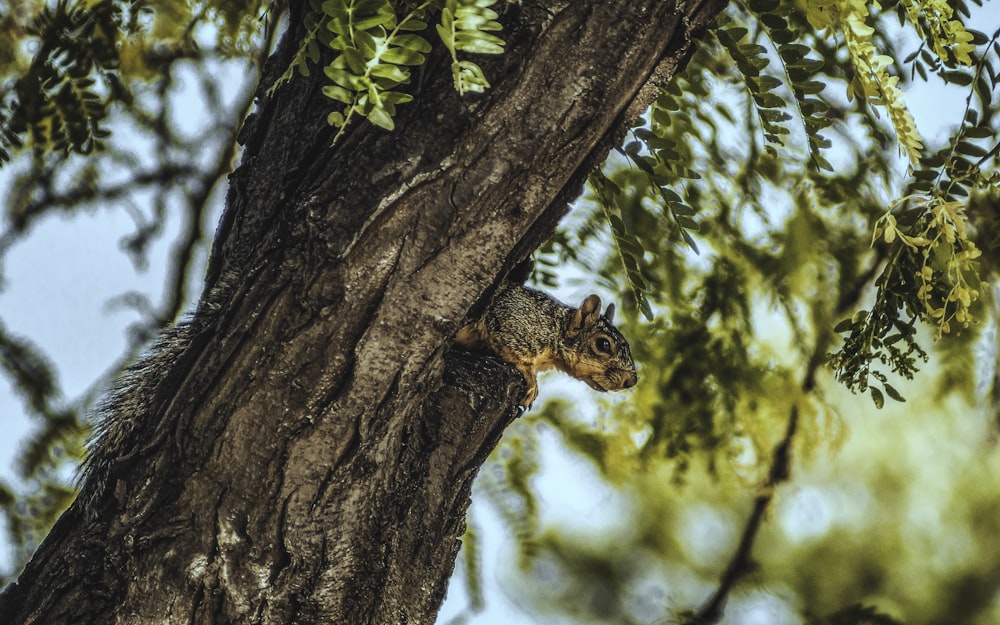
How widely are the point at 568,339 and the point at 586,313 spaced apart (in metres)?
0.06

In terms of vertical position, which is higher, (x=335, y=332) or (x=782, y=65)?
(x=782, y=65)

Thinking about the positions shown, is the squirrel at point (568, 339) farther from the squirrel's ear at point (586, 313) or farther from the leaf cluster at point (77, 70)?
the leaf cluster at point (77, 70)

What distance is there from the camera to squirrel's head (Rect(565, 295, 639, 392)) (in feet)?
7.28

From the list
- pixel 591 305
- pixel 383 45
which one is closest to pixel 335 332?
pixel 383 45

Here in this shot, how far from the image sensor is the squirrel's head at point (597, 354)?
2.22m

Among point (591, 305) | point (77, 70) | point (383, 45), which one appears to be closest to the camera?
point (383, 45)

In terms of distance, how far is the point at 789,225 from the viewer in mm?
2189

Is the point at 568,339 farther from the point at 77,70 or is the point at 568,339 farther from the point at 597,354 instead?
the point at 77,70

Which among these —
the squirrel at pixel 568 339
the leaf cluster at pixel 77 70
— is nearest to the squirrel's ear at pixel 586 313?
the squirrel at pixel 568 339

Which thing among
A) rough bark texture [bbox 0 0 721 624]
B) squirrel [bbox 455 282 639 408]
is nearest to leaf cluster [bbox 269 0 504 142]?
rough bark texture [bbox 0 0 721 624]

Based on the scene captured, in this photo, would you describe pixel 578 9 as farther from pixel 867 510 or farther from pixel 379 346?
pixel 867 510

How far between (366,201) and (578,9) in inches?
11.9

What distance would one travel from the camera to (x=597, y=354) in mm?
2232

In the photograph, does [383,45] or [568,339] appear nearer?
[383,45]
